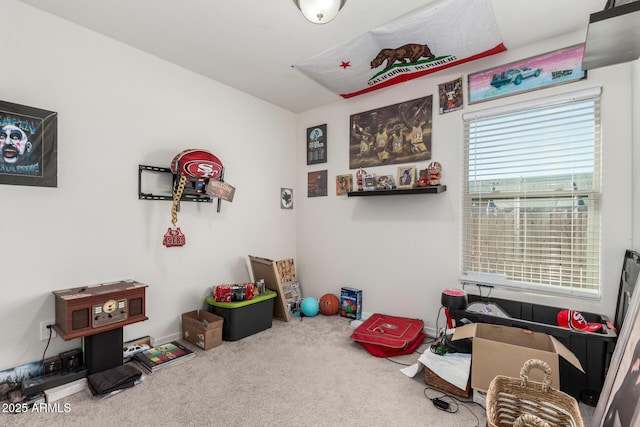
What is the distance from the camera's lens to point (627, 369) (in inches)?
52.5

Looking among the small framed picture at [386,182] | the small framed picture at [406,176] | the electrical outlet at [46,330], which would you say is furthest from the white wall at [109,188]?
the small framed picture at [406,176]

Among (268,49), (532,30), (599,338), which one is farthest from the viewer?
(268,49)

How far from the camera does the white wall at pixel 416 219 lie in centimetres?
213

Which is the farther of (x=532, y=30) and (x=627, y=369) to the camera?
(x=532, y=30)

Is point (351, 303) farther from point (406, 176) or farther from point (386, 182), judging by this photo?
point (406, 176)

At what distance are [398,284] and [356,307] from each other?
1.91 feet

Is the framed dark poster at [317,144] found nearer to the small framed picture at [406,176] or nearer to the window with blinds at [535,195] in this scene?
the small framed picture at [406,176]

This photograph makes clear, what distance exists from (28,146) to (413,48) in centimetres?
297

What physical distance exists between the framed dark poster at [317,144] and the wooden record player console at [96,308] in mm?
2464

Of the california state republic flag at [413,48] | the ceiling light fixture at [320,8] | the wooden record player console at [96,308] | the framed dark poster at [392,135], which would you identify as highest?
the california state republic flag at [413,48]

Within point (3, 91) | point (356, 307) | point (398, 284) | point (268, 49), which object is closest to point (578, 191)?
point (398, 284)

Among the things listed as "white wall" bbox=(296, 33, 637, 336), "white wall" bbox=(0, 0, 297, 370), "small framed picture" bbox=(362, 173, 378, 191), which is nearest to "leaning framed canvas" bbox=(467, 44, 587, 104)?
"white wall" bbox=(296, 33, 637, 336)

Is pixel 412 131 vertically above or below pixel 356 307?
above

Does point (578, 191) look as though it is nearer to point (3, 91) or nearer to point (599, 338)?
point (599, 338)
